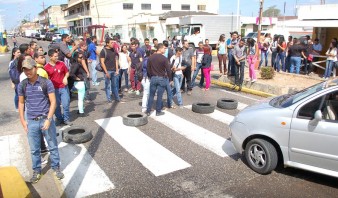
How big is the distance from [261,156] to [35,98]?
361 centimetres

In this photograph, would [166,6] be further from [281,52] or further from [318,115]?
[318,115]

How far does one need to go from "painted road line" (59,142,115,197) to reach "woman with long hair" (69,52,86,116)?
84.8 inches

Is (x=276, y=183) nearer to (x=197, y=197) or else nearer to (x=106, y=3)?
(x=197, y=197)

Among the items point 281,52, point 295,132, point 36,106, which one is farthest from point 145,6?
point 295,132

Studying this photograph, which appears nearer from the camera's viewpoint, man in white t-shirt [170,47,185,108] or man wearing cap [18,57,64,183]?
man wearing cap [18,57,64,183]

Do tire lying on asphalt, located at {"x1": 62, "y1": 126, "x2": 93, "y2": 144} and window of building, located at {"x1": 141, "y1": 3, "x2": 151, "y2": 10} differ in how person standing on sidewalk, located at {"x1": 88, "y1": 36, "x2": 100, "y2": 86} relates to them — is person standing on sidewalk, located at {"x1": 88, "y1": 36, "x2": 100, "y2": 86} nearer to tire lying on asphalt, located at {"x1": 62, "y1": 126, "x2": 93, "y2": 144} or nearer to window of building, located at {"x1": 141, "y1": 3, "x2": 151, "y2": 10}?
tire lying on asphalt, located at {"x1": 62, "y1": 126, "x2": 93, "y2": 144}

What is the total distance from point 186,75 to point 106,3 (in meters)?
53.9

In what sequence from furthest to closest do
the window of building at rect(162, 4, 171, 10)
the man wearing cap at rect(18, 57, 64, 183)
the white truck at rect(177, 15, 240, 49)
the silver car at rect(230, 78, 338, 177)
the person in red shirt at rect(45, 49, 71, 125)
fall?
the window of building at rect(162, 4, 171, 10)
the white truck at rect(177, 15, 240, 49)
the person in red shirt at rect(45, 49, 71, 125)
the man wearing cap at rect(18, 57, 64, 183)
the silver car at rect(230, 78, 338, 177)

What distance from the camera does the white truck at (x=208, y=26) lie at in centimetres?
2859

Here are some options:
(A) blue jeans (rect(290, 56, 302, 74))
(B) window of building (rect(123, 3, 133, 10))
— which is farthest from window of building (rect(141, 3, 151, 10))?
(A) blue jeans (rect(290, 56, 302, 74))

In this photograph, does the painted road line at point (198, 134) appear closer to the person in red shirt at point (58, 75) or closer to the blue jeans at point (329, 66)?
the person in red shirt at point (58, 75)

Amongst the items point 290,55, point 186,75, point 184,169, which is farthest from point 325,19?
point 184,169

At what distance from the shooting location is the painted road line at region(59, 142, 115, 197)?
425 cm

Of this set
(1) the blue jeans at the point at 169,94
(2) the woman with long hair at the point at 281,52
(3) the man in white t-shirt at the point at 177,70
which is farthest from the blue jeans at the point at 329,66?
(1) the blue jeans at the point at 169,94
